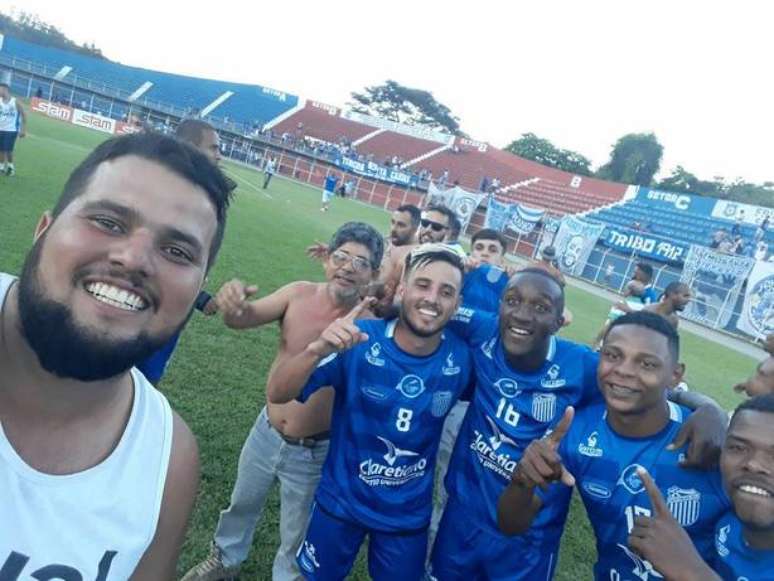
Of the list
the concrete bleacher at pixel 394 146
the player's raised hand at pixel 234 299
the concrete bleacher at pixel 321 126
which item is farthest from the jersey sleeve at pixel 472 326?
the concrete bleacher at pixel 321 126

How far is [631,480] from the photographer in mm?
2449

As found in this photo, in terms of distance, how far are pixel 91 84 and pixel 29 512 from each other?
63.6m

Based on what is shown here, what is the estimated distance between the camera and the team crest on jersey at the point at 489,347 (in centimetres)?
310

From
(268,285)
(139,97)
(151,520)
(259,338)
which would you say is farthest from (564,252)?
(139,97)

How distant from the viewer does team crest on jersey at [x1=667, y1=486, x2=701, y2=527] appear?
233cm

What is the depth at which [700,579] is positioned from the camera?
6.34 feet

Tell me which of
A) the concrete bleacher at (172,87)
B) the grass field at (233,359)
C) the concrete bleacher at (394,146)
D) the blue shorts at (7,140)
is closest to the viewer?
the grass field at (233,359)

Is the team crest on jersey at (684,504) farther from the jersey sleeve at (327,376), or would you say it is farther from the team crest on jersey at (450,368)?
the jersey sleeve at (327,376)

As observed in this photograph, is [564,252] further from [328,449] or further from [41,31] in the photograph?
[41,31]

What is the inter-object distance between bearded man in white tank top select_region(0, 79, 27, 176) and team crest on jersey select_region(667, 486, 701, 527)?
13096 millimetres

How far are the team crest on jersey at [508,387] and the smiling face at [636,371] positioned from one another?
17.7 inches

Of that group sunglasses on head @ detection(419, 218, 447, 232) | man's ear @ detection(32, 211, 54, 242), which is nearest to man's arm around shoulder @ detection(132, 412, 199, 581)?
man's ear @ detection(32, 211, 54, 242)

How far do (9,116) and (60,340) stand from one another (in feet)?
44.0

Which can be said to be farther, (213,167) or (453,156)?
(453,156)
